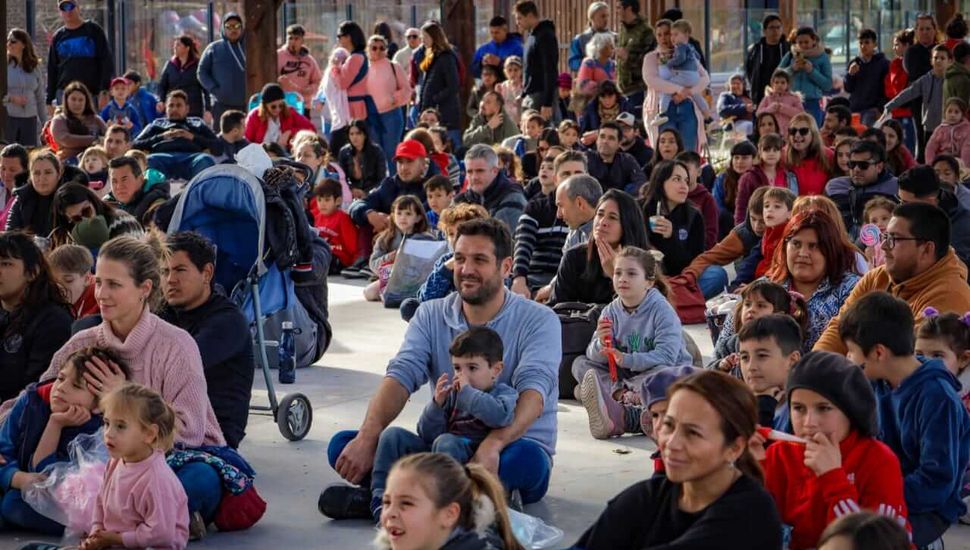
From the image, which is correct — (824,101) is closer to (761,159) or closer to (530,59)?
(530,59)

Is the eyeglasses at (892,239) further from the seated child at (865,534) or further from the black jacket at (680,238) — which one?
the black jacket at (680,238)

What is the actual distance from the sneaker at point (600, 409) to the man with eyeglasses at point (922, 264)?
1.33 metres

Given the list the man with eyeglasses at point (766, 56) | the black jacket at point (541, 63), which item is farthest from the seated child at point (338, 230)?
the man with eyeglasses at point (766, 56)

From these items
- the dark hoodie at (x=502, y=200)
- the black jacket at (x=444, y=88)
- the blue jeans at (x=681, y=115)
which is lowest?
the dark hoodie at (x=502, y=200)

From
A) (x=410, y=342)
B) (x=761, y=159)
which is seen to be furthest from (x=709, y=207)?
(x=410, y=342)

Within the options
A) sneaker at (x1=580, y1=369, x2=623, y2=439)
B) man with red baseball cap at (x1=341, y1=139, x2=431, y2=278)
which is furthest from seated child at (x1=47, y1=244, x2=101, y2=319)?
man with red baseball cap at (x1=341, y1=139, x2=431, y2=278)

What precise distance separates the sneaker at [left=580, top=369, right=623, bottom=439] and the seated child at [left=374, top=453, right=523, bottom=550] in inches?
128

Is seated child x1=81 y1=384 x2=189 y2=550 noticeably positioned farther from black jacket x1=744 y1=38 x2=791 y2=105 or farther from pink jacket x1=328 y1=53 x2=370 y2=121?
black jacket x1=744 y1=38 x2=791 y2=105

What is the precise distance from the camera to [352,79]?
719 inches

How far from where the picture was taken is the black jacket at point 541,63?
18328 millimetres

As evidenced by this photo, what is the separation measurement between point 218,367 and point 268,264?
84.9 inches

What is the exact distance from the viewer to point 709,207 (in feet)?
39.1

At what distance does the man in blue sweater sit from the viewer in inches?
250

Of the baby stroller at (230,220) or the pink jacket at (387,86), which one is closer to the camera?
the baby stroller at (230,220)
